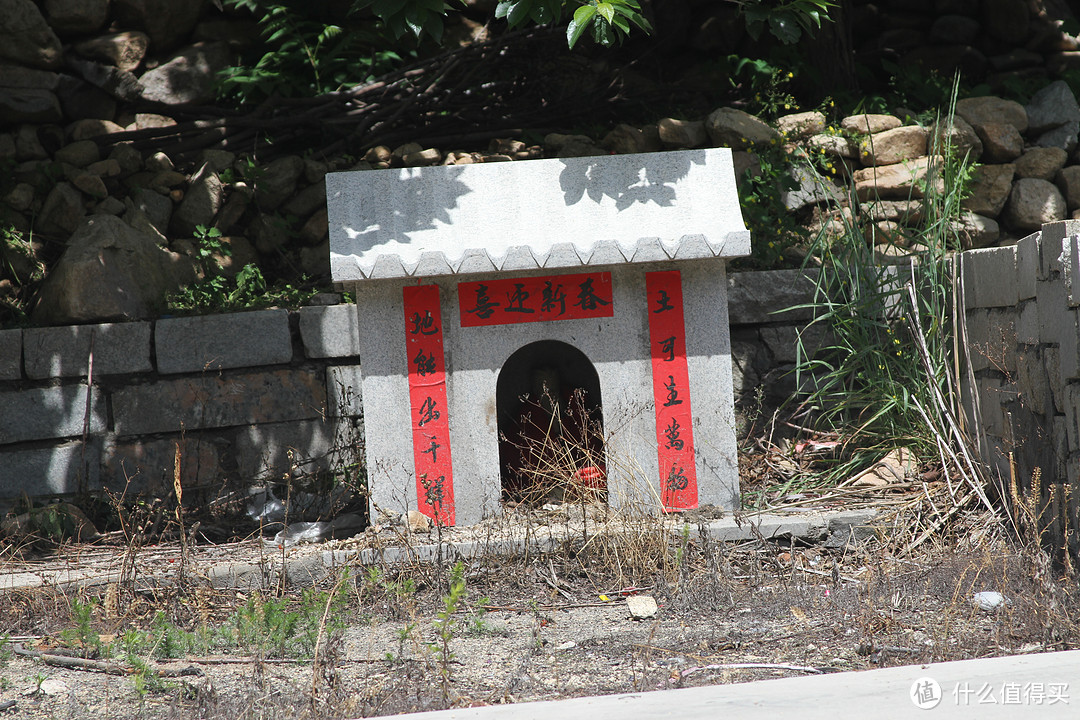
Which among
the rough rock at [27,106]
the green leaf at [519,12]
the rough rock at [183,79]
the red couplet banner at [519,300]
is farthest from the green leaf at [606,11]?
the rough rock at [27,106]

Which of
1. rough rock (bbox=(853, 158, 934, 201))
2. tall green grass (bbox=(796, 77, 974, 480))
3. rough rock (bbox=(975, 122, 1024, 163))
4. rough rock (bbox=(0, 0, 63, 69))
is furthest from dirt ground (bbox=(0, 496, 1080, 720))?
rough rock (bbox=(0, 0, 63, 69))

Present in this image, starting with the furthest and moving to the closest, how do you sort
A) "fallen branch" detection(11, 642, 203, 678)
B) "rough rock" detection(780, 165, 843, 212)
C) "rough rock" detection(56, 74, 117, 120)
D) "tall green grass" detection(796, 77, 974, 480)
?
"rough rock" detection(56, 74, 117, 120), "rough rock" detection(780, 165, 843, 212), "tall green grass" detection(796, 77, 974, 480), "fallen branch" detection(11, 642, 203, 678)

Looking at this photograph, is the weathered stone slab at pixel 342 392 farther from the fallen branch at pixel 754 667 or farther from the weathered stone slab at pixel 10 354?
the fallen branch at pixel 754 667

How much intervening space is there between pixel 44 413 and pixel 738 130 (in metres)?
4.77

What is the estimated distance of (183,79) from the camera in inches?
269

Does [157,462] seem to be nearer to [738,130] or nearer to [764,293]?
[764,293]

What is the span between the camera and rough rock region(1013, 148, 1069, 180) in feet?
20.5

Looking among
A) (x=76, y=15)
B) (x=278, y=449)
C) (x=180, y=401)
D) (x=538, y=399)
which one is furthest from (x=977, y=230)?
(x=76, y=15)

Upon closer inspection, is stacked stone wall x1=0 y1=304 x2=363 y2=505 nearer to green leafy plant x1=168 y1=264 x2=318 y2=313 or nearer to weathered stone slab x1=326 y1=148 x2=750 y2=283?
green leafy plant x1=168 y1=264 x2=318 y2=313

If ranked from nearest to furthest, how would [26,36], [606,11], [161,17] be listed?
[606,11], [26,36], [161,17]

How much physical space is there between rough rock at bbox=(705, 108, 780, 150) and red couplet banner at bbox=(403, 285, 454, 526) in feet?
9.73

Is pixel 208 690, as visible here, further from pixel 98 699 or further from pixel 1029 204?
pixel 1029 204

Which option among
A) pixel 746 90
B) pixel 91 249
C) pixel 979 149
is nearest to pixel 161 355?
pixel 91 249

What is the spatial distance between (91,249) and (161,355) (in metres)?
0.86
